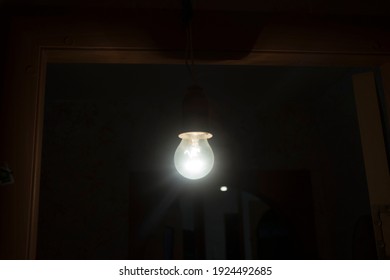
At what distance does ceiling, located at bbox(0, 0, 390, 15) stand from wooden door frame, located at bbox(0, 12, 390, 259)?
1.4 inches

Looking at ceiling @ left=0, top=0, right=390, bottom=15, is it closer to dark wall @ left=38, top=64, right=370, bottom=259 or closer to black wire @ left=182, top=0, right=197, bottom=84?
black wire @ left=182, top=0, right=197, bottom=84

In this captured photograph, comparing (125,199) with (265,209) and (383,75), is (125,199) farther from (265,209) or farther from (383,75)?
(383,75)

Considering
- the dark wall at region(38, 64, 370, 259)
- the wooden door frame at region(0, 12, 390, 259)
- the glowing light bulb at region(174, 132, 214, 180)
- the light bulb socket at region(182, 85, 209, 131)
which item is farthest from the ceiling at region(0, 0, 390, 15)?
the dark wall at region(38, 64, 370, 259)

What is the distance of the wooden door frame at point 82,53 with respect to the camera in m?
0.86

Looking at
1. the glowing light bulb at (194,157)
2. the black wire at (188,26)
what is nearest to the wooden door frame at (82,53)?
the black wire at (188,26)

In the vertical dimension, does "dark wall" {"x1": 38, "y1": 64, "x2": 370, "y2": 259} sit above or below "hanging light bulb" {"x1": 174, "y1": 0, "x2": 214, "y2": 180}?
above

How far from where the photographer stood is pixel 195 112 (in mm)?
1030

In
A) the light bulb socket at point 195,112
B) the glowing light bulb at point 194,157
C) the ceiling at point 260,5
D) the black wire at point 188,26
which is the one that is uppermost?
the ceiling at point 260,5

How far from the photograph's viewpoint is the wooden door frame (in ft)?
2.83

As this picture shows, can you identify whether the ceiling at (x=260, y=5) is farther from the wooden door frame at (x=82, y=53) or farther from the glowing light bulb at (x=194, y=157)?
the glowing light bulb at (x=194, y=157)

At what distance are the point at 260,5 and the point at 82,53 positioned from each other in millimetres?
489

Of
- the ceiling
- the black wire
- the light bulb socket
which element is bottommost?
the light bulb socket

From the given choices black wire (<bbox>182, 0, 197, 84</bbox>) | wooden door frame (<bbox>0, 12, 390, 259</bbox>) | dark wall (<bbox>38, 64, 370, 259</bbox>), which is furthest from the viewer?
dark wall (<bbox>38, 64, 370, 259</bbox>)

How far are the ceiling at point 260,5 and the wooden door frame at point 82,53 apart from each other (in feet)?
0.12
